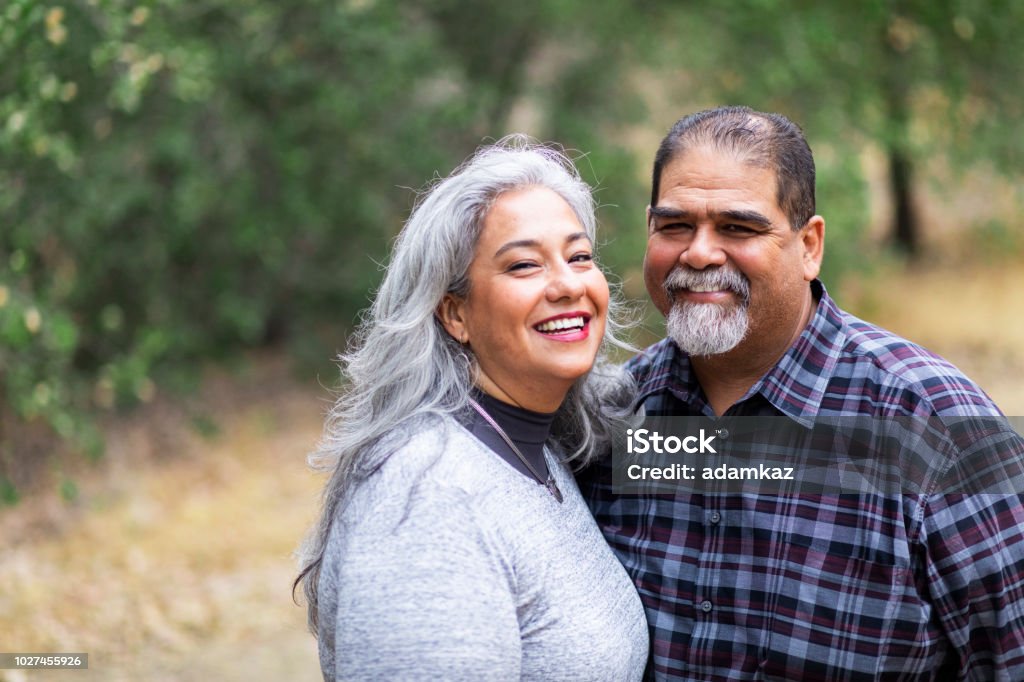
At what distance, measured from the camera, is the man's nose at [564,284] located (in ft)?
7.28

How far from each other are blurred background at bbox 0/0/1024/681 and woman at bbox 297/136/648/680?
3367mm

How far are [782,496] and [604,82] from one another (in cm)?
743

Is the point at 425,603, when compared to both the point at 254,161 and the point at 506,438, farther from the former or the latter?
the point at 254,161

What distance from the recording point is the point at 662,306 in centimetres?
260

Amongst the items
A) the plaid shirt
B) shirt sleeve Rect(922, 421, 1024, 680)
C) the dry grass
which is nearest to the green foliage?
the dry grass

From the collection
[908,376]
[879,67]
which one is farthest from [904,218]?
[908,376]

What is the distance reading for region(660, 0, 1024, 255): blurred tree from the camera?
826 cm

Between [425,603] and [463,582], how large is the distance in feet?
0.27

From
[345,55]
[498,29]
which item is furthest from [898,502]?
[498,29]

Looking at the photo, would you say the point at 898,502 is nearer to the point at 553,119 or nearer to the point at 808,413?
the point at 808,413

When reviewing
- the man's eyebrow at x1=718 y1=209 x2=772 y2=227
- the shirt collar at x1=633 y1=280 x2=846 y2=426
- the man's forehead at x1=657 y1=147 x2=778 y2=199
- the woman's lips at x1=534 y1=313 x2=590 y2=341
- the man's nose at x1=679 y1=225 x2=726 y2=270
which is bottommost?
the shirt collar at x1=633 y1=280 x2=846 y2=426

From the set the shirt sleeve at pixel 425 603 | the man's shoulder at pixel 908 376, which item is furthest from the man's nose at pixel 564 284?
the man's shoulder at pixel 908 376

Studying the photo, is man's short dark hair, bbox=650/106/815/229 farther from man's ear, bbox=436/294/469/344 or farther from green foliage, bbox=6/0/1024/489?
green foliage, bbox=6/0/1024/489

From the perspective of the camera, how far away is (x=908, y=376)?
2.24m
